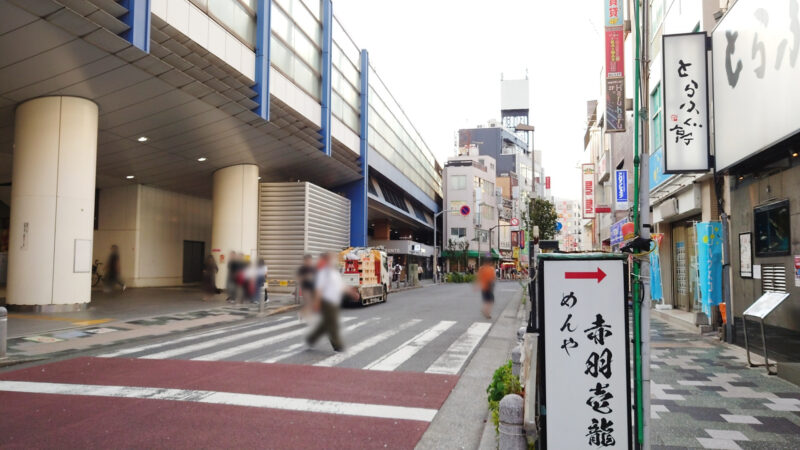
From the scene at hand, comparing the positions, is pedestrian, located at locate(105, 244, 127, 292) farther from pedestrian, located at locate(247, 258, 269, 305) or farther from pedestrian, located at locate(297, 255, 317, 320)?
pedestrian, located at locate(297, 255, 317, 320)

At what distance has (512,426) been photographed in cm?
809

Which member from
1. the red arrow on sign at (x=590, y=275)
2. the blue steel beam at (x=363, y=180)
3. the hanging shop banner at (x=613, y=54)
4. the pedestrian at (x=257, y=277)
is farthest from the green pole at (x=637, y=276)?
the hanging shop banner at (x=613, y=54)

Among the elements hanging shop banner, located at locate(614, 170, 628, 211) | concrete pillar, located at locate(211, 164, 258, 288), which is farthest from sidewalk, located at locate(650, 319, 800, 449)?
hanging shop banner, located at locate(614, 170, 628, 211)

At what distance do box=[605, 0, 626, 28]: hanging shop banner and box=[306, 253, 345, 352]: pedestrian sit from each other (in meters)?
36.2

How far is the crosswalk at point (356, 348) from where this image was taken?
692 inches

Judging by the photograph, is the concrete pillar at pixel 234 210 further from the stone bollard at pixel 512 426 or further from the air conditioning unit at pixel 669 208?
the air conditioning unit at pixel 669 208

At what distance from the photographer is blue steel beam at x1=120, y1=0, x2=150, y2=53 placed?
3.48 metres

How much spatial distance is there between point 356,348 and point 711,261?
15.2 m

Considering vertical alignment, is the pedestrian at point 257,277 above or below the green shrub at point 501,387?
above

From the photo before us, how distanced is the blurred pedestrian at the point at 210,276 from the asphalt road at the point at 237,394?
4.75m

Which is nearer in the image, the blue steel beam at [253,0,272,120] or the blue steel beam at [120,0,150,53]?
the blue steel beam at [253,0,272,120]

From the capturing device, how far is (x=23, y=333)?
1881 cm

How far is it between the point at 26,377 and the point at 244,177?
16.1 m

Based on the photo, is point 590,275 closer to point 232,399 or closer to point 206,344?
point 232,399
